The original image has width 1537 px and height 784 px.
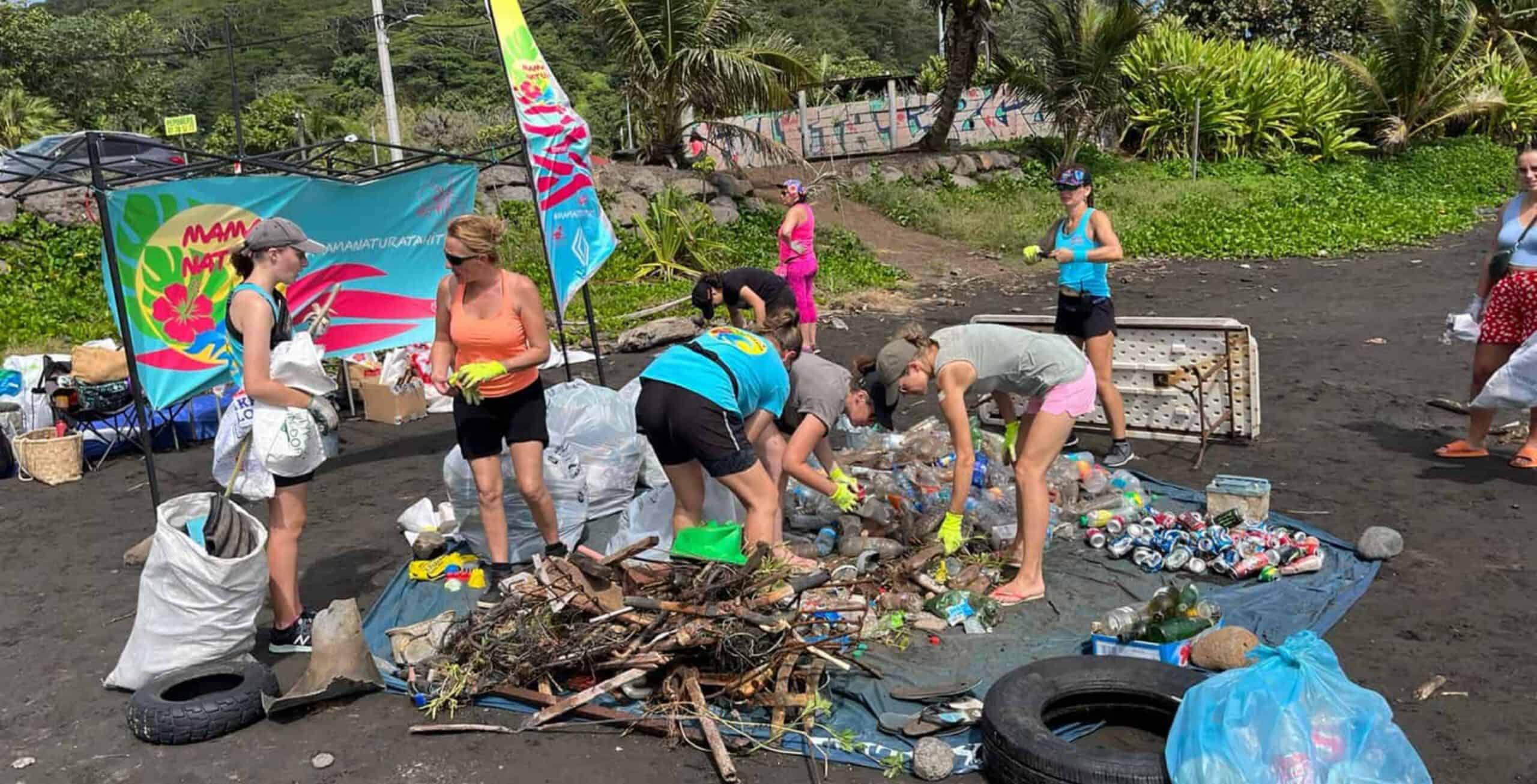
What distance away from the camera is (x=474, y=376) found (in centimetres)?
493

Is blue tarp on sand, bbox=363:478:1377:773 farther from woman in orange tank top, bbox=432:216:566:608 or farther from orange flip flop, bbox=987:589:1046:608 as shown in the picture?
woman in orange tank top, bbox=432:216:566:608

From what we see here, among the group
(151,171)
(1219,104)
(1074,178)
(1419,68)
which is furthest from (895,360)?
(1419,68)

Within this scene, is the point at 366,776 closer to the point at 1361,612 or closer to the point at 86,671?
the point at 86,671

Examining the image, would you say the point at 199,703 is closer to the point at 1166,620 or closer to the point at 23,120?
the point at 1166,620

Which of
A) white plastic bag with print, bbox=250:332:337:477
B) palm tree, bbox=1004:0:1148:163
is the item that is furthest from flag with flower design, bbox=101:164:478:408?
palm tree, bbox=1004:0:1148:163

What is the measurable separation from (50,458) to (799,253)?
19.2ft

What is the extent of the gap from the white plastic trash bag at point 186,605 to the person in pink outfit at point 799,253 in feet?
19.9

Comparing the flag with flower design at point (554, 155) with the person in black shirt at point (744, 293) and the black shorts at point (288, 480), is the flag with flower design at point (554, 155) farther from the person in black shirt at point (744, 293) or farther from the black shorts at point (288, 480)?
the black shorts at point (288, 480)

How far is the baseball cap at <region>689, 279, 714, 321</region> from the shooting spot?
762cm

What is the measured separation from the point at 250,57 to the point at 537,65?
179ft

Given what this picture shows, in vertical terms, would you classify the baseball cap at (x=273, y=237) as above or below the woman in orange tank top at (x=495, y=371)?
above

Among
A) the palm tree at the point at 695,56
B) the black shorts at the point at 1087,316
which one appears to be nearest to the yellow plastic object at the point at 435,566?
the black shorts at the point at 1087,316

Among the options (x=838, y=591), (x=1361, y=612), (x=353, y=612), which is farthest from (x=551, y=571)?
(x=1361, y=612)

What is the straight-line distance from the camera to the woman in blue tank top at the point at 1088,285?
6.77 meters
